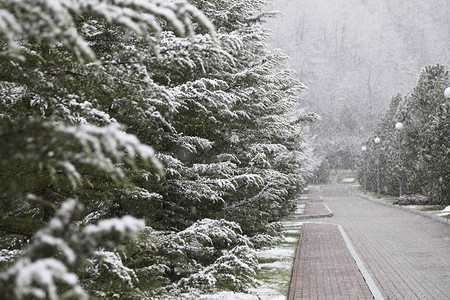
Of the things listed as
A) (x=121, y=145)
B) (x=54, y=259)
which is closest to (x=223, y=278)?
(x=121, y=145)

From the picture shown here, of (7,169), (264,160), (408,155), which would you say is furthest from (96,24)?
(408,155)

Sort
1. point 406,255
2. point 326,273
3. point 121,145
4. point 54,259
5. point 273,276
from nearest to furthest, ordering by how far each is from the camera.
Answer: point 54,259 → point 121,145 → point 273,276 → point 326,273 → point 406,255

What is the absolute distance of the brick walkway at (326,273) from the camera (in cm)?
852

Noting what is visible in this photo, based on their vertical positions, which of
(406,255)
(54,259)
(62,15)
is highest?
(62,15)

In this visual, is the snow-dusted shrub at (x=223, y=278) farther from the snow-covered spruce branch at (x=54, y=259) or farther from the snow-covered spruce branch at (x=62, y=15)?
the snow-covered spruce branch at (x=62, y=15)

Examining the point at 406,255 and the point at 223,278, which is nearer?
the point at 223,278

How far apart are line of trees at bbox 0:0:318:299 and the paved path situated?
9.90ft

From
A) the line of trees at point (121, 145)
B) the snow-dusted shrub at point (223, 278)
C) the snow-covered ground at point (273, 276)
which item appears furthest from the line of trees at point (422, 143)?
the snow-dusted shrub at point (223, 278)

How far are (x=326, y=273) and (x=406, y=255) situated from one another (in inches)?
145

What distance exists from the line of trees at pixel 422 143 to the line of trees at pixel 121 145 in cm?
1601

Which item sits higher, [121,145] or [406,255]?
[121,145]

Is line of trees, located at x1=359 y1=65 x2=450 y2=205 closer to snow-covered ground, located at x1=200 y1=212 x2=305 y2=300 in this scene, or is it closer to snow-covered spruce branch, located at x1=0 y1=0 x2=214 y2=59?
snow-covered ground, located at x1=200 y1=212 x2=305 y2=300

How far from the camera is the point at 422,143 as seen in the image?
27.6 meters

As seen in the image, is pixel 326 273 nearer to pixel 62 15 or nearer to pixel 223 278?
pixel 223 278
